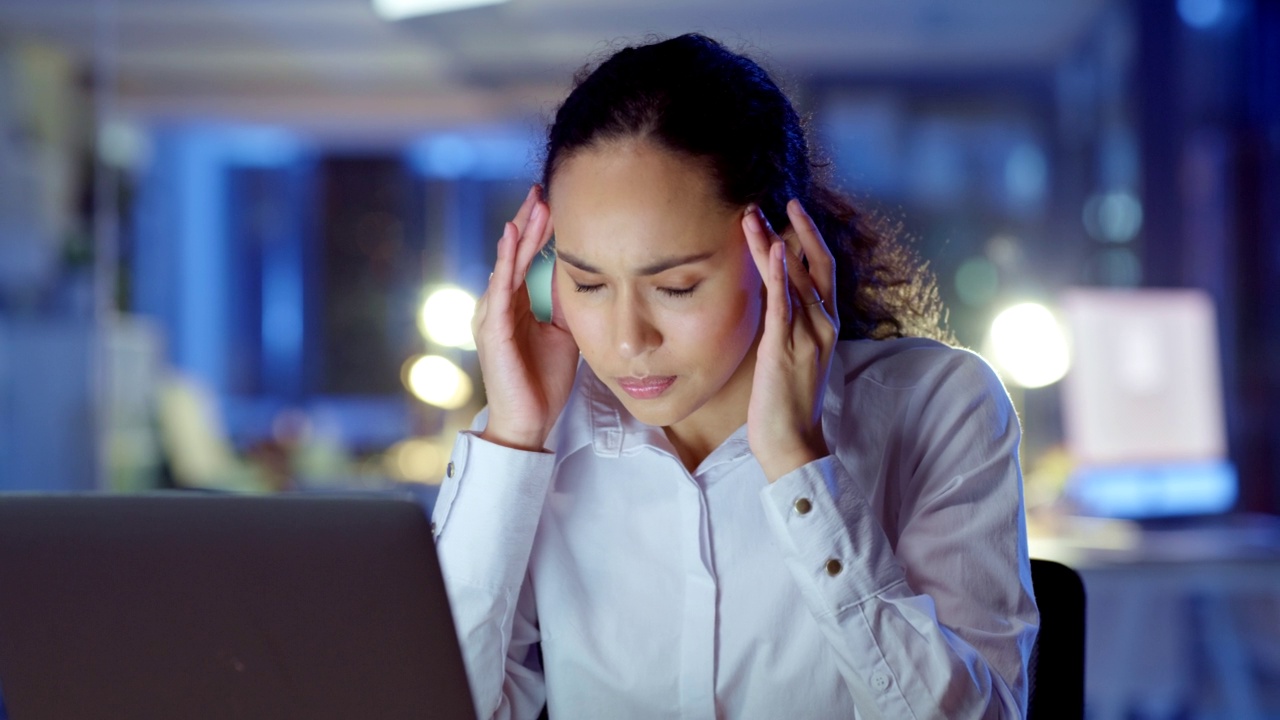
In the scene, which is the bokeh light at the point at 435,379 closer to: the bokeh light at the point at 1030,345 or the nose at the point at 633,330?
the bokeh light at the point at 1030,345

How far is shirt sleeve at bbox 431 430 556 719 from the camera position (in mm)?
1098

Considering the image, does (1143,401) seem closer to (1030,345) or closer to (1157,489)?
(1157,489)

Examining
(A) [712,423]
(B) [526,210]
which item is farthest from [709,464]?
(B) [526,210]

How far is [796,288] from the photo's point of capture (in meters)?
1.07

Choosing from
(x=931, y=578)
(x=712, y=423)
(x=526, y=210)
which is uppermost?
(x=526, y=210)

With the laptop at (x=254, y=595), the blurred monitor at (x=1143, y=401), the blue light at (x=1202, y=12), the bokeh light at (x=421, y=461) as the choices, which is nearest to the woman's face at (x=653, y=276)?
the laptop at (x=254, y=595)

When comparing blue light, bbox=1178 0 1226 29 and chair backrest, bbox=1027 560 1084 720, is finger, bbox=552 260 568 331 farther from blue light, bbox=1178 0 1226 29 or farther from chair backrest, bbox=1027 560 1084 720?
blue light, bbox=1178 0 1226 29

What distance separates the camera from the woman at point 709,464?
0.99m

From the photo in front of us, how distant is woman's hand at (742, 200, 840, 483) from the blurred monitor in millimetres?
1906

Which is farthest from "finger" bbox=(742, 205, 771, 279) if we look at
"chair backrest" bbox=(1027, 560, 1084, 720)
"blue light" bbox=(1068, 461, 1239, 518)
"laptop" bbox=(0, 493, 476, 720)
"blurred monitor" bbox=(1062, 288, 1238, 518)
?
"blue light" bbox=(1068, 461, 1239, 518)

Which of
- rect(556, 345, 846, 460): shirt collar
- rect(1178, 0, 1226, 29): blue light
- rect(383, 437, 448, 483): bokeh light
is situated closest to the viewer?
rect(556, 345, 846, 460): shirt collar

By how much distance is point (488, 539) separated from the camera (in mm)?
1105

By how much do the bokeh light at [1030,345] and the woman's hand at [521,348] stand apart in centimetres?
251

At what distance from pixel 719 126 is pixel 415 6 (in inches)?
192
